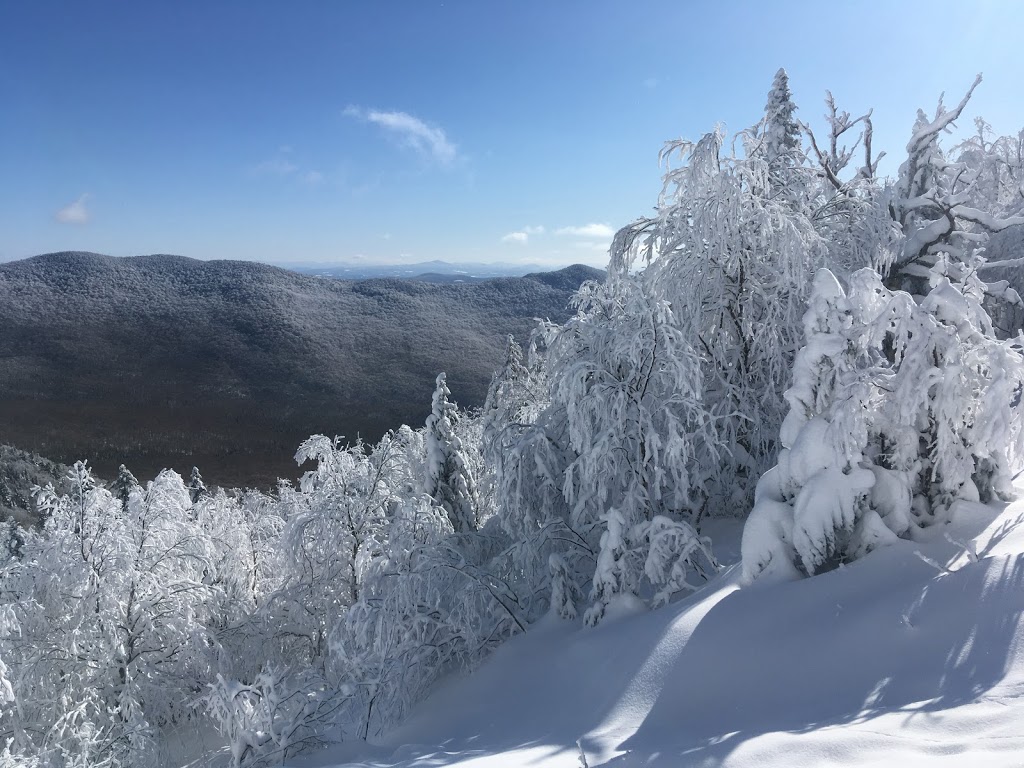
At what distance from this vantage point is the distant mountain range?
91.4 m

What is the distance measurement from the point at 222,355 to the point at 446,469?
Answer: 129 metres

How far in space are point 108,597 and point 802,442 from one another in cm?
1465

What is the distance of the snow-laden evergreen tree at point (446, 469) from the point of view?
510 inches

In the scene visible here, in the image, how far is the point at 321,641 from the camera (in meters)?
14.8

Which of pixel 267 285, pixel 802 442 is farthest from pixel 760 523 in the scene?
pixel 267 285

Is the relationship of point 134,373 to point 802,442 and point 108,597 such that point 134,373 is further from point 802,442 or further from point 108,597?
point 802,442

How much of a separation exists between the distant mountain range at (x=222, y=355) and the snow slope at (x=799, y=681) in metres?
75.4

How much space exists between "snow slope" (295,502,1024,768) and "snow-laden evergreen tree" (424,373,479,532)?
5.72 m

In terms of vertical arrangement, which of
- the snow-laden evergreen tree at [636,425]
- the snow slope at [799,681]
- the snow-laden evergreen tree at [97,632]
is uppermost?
the snow-laden evergreen tree at [636,425]

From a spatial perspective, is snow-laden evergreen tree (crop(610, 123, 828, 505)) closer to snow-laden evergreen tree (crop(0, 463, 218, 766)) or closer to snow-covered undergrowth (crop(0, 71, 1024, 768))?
snow-covered undergrowth (crop(0, 71, 1024, 768))

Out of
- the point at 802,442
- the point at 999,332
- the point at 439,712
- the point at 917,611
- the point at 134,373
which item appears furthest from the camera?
the point at 134,373

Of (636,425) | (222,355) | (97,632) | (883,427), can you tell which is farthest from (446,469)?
(222,355)

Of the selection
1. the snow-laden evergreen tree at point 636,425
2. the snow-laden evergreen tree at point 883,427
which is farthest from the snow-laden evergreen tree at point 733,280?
the snow-laden evergreen tree at point 883,427

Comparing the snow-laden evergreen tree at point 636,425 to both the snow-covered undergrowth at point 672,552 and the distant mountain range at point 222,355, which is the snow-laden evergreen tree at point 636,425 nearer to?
the snow-covered undergrowth at point 672,552
